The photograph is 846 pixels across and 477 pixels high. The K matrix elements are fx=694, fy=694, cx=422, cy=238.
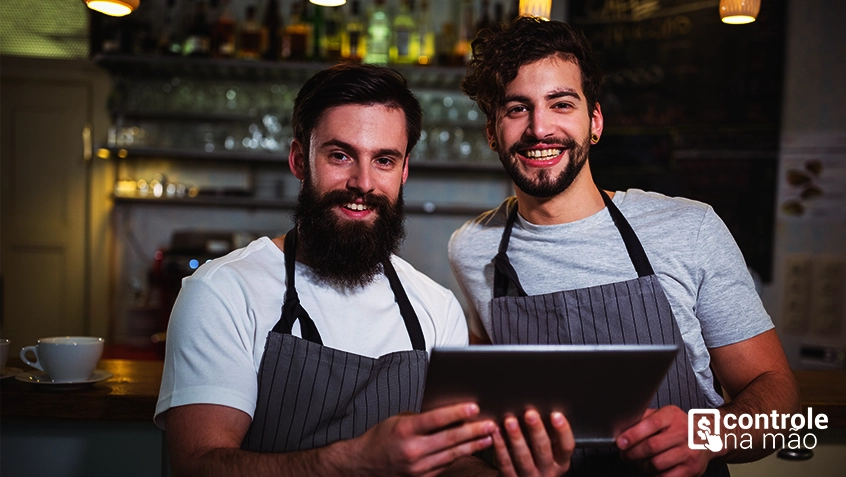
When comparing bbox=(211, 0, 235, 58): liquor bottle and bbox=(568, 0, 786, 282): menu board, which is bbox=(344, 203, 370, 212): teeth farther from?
bbox=(211, 0, 235, 58): liquor bottle

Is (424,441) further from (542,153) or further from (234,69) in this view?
(234,69)

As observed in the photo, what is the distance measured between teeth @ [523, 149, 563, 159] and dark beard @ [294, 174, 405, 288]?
Answer: 0.34 metres

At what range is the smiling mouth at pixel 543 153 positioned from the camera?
1.56m

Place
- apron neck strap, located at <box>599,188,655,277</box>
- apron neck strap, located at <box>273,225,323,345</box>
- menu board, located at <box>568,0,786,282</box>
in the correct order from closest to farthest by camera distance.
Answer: apron neck strap, located at <box>273,225,323,345</box>
apron neck strap, located at <box>599,188,655,277</box>
menu board, located at <box>568,0,786,282</box>

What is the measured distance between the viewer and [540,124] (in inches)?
60.7

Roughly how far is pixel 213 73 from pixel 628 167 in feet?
7.47

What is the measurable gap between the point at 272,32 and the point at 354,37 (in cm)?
49

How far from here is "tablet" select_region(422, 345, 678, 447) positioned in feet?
3.15

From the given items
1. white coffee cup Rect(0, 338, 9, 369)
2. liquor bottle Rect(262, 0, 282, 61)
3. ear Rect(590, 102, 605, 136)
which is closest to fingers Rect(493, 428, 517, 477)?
ear Rect(590, 102, 605, 136)

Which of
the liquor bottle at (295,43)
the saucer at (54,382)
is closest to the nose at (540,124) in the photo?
the saucer at (54,382)

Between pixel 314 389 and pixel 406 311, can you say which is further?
pixel 406 311

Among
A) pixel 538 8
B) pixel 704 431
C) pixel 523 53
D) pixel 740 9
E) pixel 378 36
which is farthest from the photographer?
pixel 378 36

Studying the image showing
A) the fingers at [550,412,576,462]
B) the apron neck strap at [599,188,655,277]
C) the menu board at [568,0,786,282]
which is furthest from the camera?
the menu board at [568,0,786,282]

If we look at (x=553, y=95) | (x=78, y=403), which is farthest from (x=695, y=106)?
(x=78, y=403)
